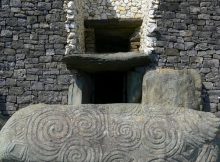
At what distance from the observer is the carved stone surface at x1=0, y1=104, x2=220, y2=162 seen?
210 inches

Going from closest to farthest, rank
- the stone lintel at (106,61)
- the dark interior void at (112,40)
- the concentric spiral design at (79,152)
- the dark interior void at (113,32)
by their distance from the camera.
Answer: the concentric spiral design at (79,152) → the stone lintel at (106,61) → the dark interior void at (113,32) → the dark interior void at (112,40)

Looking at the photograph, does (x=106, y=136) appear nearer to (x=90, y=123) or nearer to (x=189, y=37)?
(x=90, y=123)

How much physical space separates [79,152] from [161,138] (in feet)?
2.61

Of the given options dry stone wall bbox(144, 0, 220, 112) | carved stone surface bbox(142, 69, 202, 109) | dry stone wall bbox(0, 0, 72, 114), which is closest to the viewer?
carved stone surface bbox(142, 69, 202, 109)

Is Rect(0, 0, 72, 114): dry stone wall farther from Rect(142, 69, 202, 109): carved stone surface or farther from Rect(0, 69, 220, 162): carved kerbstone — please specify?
Rect(0, 69, 220, 162): carved kerbstone

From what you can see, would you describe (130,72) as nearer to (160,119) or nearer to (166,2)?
(166,2)

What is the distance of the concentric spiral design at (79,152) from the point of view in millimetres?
5324

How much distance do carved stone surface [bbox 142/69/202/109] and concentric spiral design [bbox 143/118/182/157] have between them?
311 cm

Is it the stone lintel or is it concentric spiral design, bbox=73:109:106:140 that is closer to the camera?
concentric spiral design, bbox=73:109:106:140

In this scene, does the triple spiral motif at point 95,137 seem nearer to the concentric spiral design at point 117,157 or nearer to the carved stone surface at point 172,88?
the concentric spiral design at point 117,157

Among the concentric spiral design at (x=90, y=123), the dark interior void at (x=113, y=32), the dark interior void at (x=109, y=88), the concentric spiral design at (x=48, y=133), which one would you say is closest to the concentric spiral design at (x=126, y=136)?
the concentric spiral design at (x=90, y=123)

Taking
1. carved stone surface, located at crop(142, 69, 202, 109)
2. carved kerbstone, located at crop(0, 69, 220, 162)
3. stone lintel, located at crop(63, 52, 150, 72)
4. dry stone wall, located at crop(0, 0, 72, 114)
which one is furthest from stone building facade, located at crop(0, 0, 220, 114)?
carved kerbstone, located at crop(0, 69, 220, 162)

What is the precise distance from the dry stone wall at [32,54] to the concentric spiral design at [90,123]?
436 cm

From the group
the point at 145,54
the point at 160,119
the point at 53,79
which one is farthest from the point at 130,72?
the point at 160,119
